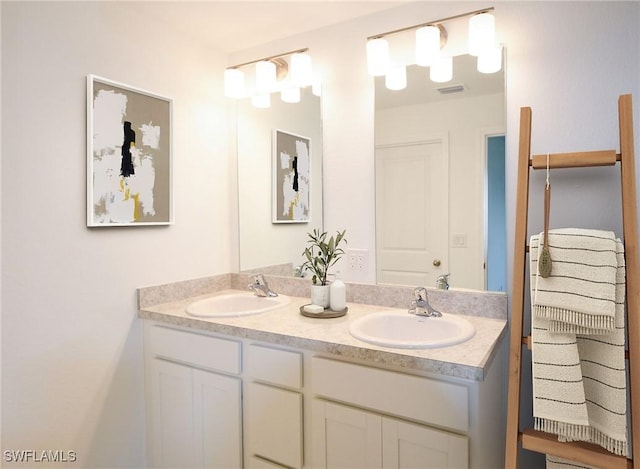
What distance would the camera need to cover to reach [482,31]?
1670mm

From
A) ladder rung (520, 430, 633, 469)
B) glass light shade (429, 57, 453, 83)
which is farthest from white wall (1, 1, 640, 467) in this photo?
ladder rung (520, 430, 633, 469)

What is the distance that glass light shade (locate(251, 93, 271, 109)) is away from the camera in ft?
7.49

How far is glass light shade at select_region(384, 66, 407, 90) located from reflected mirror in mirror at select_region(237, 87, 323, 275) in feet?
1.29

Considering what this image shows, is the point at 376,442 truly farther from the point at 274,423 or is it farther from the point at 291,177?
the point at 291,177

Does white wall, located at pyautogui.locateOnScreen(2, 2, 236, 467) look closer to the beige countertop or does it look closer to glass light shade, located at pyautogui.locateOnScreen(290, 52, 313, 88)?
the beige countertop

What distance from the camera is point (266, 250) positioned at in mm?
2330

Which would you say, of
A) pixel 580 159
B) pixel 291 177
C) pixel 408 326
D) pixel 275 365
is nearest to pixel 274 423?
pixel 275 365

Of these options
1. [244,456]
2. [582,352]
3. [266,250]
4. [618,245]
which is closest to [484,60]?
[618,245]

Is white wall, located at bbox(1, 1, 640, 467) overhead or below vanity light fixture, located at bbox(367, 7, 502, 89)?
below

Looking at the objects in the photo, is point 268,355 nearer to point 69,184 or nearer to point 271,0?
point 69,184

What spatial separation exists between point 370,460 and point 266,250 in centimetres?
124

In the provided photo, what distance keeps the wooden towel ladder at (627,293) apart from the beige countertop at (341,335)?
0.59 ft

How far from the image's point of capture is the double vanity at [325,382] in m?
1.29

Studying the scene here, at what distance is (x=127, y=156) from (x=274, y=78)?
86 cm
